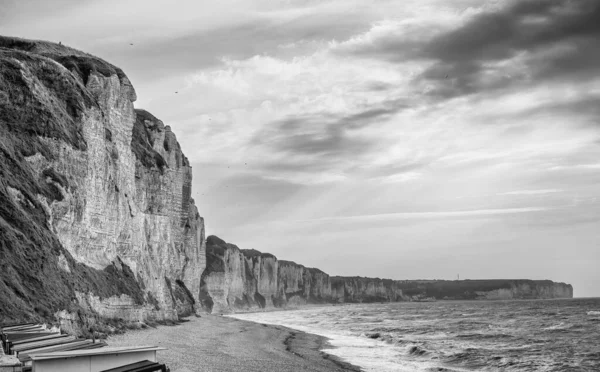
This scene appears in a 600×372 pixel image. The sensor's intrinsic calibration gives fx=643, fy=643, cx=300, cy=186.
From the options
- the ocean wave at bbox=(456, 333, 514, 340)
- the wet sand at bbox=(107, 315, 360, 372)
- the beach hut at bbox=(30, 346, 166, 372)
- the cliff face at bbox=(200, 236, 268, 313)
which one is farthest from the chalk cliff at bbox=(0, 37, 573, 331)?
the cliff face at bbox=(200, 236, 268, 313)

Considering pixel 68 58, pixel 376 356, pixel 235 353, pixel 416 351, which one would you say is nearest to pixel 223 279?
pixel 68 58

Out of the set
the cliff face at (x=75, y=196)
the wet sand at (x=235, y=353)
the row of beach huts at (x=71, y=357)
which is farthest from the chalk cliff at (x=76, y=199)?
the row of beach huts at (x=71, y=357)

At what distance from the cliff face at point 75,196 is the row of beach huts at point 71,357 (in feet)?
27.1

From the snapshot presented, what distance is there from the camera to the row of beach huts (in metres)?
14.9

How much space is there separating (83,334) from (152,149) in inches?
1662

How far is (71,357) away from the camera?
15.1m

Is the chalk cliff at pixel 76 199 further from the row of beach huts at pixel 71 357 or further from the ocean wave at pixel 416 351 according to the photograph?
the ocean wave at pixel 416 351

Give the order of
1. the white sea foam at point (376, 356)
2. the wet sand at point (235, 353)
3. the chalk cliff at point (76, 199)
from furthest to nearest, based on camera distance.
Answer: the white sea foam at point (376, 356) < the chalk cliff at point (76, 199) < the wet sand at point (235, 353)

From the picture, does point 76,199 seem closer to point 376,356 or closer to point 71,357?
point 376,356

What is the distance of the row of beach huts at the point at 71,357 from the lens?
49.0 ft

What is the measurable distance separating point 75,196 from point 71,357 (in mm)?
27548

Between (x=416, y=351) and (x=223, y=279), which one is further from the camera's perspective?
(x=223, y=279)

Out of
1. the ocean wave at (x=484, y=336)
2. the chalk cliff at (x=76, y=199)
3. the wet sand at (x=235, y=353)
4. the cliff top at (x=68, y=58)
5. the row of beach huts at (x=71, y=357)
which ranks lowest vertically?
the ocean wave at (x=484, y=336)

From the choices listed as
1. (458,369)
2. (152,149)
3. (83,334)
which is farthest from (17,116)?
(152,149)
